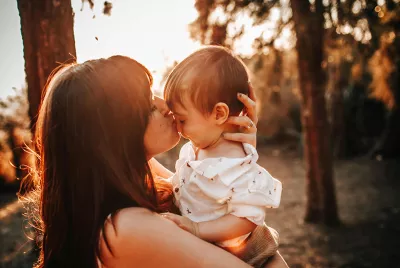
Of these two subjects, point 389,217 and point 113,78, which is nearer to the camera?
point 113,78

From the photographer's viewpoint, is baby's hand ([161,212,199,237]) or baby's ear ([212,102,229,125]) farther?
baby's ear ([212,102,229,125])

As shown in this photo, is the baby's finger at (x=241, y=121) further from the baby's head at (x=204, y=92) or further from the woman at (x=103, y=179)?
the woman at (x=103, y=179)

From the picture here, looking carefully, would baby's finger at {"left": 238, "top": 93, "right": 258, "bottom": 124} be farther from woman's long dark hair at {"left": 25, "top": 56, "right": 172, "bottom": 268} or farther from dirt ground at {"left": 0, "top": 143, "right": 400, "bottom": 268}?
dirt ground at {"left": 0, "top": 143, "right": 400, "bottom": 268}

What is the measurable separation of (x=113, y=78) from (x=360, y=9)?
520 centimetres

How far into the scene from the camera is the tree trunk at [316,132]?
7016 millimetres

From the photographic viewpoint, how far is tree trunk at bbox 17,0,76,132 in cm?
206

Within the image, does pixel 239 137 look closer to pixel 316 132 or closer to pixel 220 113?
pixel 220 113

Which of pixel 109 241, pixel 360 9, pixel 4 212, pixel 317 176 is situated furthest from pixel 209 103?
pixel 4 212

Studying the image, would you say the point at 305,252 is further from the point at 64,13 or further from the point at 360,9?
the point at 64,13

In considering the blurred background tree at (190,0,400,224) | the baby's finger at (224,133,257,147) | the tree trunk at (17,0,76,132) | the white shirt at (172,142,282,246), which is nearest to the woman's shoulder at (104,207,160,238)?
the white shirt at (172,142,282,246)

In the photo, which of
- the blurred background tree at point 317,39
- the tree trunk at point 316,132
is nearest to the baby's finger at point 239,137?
the blurred background tree at point 317,39

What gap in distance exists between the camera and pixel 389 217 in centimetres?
767

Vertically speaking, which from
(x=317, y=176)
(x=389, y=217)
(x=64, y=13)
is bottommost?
(x=389, y=217)

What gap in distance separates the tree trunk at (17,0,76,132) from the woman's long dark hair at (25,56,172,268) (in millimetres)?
548
